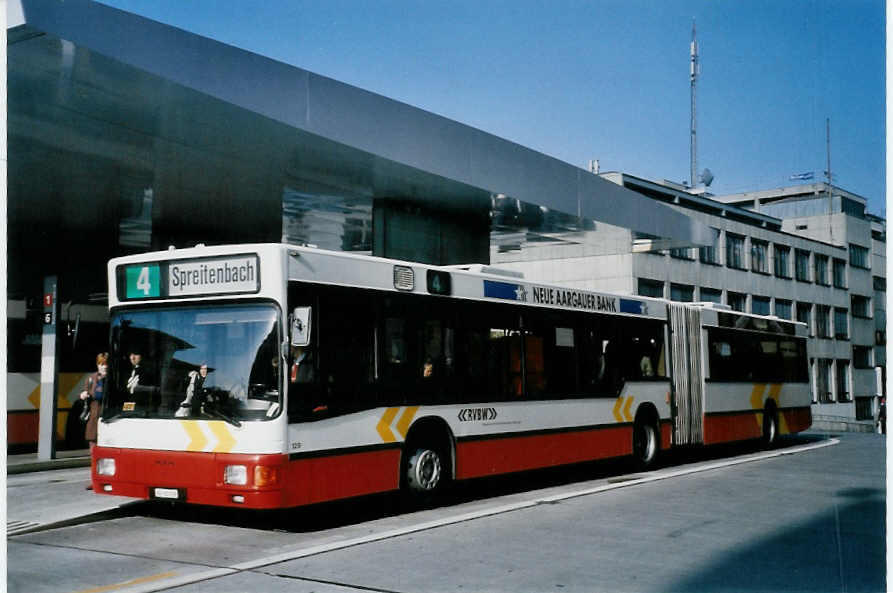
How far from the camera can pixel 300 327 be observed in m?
9.38

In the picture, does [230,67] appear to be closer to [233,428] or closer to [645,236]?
[233,428]

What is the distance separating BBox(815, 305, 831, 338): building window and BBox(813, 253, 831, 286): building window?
1.57 m

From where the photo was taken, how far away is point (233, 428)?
9320mm

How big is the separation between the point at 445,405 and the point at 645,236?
39.4 feet

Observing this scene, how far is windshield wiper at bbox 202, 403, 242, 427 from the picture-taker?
30.6 feet

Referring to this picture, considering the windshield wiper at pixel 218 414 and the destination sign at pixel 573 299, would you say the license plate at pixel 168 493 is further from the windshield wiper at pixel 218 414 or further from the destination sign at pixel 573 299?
the destination sign at pixel 573 299

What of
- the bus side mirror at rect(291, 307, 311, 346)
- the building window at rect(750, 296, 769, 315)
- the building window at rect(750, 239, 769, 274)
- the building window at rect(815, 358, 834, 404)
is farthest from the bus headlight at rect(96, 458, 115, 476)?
the building window at rect(815, 358, 834, 404)

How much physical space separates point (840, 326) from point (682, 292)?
46.8ft

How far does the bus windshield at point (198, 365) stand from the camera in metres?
9.36

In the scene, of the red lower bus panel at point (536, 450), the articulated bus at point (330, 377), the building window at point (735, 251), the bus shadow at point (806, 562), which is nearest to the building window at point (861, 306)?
the building window at point (735, 251)

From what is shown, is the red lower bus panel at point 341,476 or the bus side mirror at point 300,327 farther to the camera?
the red lower bus panel at point 341,476

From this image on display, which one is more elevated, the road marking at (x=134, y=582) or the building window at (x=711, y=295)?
the building window at (x=711, y=295)

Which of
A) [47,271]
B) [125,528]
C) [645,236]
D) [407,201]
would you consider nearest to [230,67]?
[125,528]

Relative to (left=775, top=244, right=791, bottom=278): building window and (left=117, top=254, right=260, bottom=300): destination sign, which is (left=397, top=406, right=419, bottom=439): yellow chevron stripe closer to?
(left=117, top=254, right=260, bottom=300): destination sign
